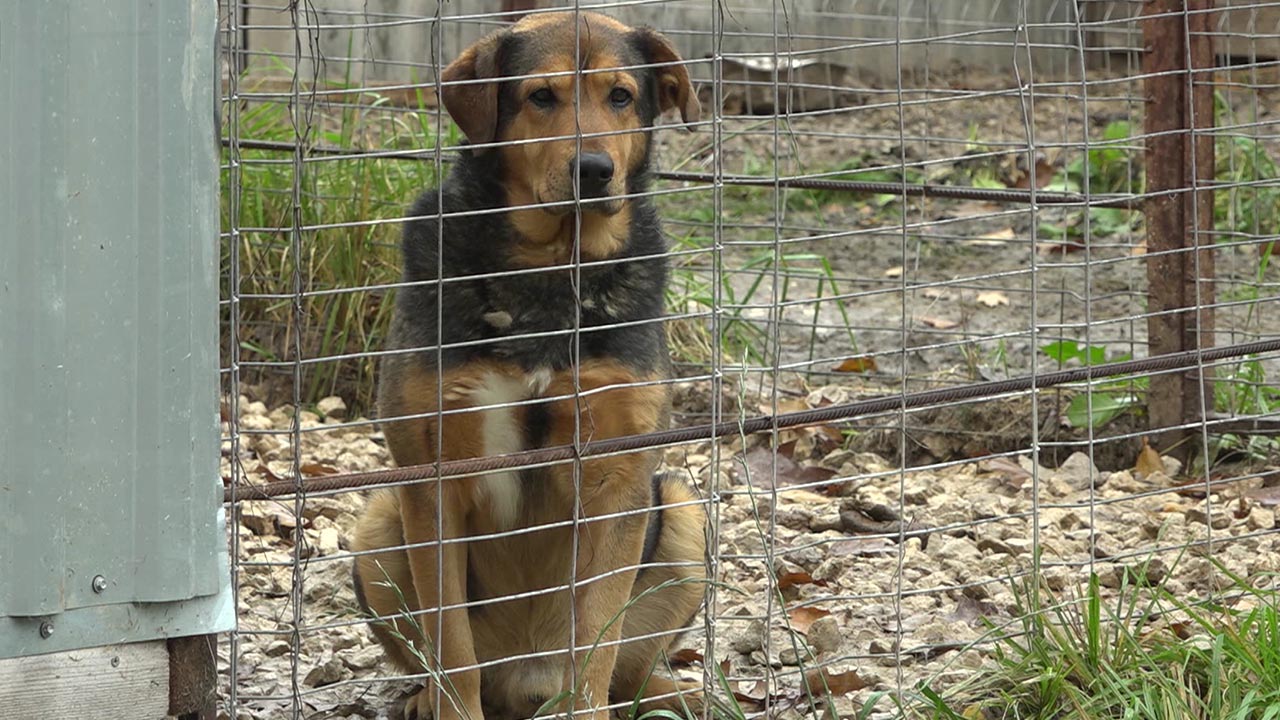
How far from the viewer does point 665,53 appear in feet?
12.4

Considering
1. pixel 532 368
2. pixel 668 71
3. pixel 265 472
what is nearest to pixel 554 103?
pixel 668 71

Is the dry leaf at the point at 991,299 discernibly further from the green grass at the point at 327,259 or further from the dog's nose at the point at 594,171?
the dog's nose at the point at 594,171

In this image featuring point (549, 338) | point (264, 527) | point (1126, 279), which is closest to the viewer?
point (549, 338)

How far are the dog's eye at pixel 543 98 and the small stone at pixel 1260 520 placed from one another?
2682 mm

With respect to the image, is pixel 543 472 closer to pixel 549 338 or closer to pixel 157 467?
pixel 549 338

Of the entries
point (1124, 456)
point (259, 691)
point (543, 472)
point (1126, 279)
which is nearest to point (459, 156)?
point (543, 472)

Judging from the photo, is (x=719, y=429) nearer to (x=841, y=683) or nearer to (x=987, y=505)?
(x=841, y=683)

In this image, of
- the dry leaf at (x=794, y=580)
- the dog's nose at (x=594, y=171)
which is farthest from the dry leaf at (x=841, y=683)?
the dog's nose at (x=594, y=171)

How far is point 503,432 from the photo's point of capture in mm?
3504

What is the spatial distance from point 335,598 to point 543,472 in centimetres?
126

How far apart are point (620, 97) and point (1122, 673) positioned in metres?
1.73

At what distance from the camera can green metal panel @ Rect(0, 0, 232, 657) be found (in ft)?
7.91

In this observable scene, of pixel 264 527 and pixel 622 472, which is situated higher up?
pixel 622 472

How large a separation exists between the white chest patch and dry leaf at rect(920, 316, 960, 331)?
3965 millimetres
